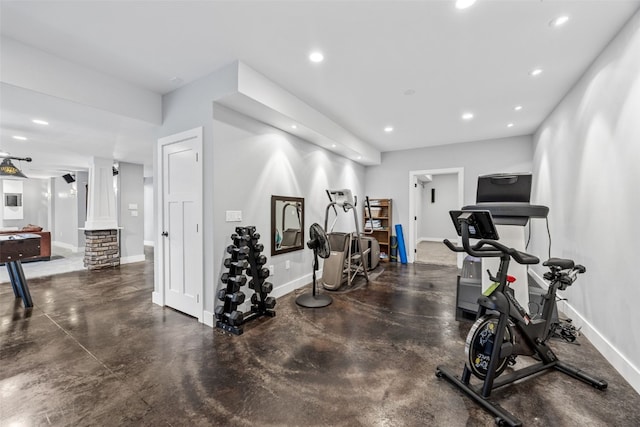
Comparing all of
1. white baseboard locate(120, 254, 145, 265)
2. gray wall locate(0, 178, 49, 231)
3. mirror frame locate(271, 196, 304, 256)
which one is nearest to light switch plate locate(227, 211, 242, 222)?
mirror frame locate(271, 196, 304, 256)

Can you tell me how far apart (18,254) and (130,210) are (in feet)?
10.7

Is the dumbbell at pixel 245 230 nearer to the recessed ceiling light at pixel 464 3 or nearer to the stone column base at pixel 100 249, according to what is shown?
the recessed ceiling light at pixel 464 3

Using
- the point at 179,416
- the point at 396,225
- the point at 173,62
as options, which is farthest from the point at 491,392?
the point at 396,225

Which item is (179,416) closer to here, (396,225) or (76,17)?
(76,17)

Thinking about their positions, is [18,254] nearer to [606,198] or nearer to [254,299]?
→ [254,299]

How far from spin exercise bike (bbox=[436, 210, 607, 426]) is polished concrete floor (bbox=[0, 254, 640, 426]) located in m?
0.08

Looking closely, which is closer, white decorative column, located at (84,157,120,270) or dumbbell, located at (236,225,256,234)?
dumbbell, located at (236,225,256,234)

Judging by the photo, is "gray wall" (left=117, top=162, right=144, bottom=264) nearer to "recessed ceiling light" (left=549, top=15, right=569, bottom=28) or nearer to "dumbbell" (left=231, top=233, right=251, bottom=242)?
"dumbbell" (left=231, top=233, right=251, bottom=242)

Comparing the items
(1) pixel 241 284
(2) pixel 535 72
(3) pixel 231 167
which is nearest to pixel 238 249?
(1) pixel 241 284

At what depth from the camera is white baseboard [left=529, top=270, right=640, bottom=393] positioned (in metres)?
1.98

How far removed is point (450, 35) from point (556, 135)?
2.73 meters

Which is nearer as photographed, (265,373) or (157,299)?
(265,373)

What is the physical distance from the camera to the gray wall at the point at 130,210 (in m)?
6.50

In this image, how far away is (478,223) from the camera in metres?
1.87
